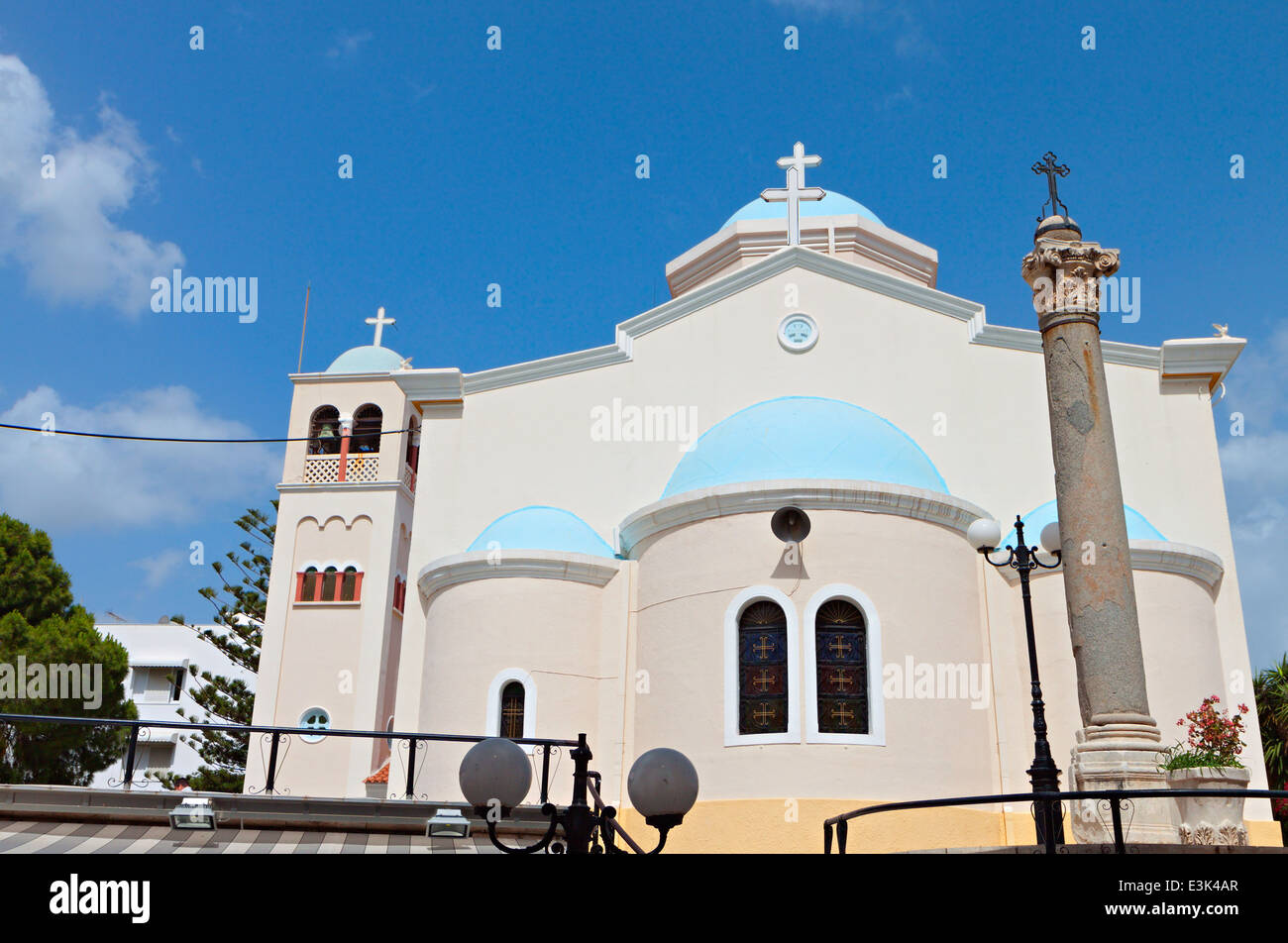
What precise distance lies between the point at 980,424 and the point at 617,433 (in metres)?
5.47

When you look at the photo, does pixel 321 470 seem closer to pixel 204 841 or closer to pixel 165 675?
pixel 204 841

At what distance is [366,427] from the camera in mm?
23406

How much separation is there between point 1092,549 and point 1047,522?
4.08 metres

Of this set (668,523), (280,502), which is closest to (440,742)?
(668,523)

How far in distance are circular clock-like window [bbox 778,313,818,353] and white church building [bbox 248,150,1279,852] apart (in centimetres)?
5

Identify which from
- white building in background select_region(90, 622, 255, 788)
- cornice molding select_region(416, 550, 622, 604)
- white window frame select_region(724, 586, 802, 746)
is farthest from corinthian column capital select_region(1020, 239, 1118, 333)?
white building in background select_region(90, 622, 255, 788)

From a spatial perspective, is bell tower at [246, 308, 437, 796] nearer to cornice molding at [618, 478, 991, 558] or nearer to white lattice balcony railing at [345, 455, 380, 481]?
white lattice balcony railing at [345, 455, 380, 481]

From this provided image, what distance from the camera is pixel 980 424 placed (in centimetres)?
1638

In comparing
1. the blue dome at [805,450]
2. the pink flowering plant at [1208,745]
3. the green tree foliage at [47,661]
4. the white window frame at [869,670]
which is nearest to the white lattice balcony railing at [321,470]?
the green tree foliage at [47,661]

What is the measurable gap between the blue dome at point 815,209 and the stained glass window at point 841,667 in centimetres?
974

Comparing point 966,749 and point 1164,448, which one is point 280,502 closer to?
point 966,749

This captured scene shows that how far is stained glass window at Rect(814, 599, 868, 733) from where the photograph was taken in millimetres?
12914

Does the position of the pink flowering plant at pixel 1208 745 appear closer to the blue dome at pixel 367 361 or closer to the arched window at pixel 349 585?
the arched window at pixel 349 585

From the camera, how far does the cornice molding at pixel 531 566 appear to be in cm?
1518
